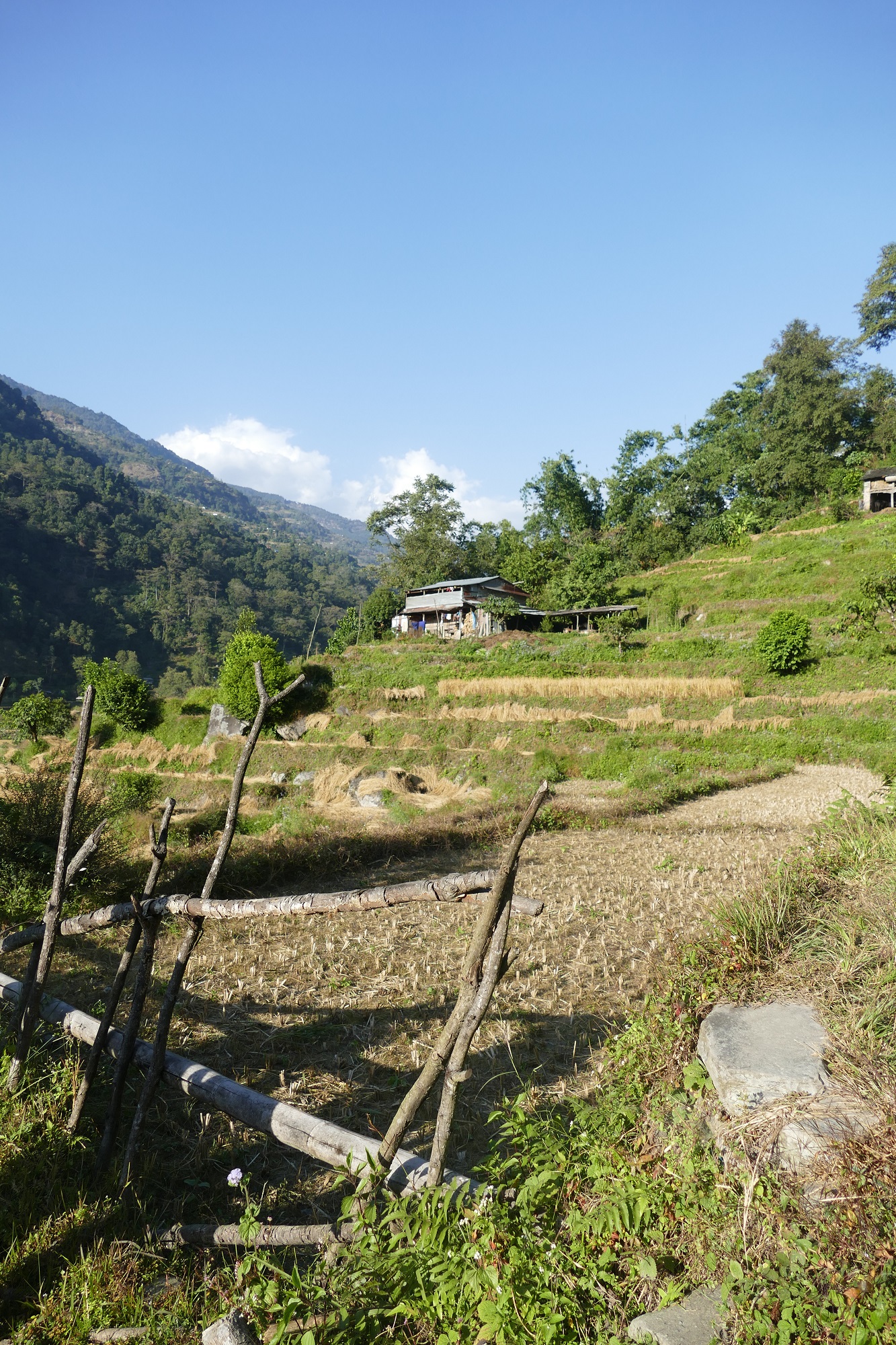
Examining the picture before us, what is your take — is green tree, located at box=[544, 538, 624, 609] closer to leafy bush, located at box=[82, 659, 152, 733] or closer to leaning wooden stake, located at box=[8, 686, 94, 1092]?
leafy bush, located at box=[82, 659, 152, 733]

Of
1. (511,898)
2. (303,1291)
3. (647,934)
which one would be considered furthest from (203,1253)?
(647,934)

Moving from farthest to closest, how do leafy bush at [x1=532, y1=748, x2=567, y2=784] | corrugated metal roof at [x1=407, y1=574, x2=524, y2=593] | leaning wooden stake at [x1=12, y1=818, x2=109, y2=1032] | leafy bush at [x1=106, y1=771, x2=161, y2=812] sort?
corrugated metal roof at [x1=407, y1=574, x2=524, y2=593]
leafy bush at [x1=532, y1=748, x2=567, y2=784]
leafy bush at [x1=106, y1=771, x2=161, y2=812]
leaning wooden stake at [x1=12, y1=818, x2=109, y2=1032]

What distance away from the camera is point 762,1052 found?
3092 millimetres

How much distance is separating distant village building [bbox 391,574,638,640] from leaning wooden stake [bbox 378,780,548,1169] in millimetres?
38043

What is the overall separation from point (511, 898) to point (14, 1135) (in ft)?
8.33

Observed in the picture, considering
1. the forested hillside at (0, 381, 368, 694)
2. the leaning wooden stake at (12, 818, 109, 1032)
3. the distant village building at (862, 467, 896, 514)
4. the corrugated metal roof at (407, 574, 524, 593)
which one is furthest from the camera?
the forested hillside at (0, 381, 368, 694)

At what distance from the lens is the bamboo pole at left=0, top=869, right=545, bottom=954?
258 centimetres

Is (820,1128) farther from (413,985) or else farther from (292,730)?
(292,730)

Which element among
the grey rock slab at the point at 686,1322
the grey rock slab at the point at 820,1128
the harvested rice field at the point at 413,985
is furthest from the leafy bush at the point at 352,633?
the grey rock slab at the point at 686,1322

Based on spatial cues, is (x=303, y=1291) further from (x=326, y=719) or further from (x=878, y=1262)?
(x=326, y=719)

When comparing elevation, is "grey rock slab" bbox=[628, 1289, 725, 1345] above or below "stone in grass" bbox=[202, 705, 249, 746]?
above

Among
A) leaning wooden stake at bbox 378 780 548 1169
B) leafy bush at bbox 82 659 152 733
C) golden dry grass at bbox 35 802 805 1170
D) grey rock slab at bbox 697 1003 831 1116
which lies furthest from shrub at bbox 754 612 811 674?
leafy bush at bbox 82 659 152 733

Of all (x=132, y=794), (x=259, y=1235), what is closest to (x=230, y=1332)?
(x=259, y=1235)

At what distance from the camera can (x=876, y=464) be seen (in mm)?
46156
